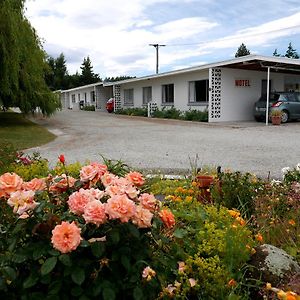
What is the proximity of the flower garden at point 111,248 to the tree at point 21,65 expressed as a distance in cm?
1511

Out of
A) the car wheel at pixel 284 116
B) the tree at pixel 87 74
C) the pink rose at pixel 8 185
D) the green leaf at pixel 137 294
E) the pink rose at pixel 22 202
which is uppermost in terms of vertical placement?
the tree at pixel 87 74

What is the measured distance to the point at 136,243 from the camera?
1.91m

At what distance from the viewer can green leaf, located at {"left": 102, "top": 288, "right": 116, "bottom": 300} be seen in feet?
5.70

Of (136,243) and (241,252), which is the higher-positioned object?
(136,243)

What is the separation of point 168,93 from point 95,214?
25.8 m

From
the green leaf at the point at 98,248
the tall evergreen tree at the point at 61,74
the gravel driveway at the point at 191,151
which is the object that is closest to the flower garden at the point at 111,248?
the green leaf at the point at 98,248

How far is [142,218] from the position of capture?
1.86 metres

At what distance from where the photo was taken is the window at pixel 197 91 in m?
24.0

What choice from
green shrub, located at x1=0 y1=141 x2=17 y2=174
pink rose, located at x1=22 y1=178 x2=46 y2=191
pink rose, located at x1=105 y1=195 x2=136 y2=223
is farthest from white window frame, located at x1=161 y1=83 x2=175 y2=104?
pink rose, located at x1=105 y1=195 x2=136 y2=223

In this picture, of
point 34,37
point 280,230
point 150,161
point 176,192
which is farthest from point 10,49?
point 280,230

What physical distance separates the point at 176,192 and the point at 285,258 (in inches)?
62.4

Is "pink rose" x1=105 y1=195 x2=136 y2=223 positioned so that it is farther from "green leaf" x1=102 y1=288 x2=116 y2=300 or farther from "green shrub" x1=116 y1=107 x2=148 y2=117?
"green shrub" x1=116 y1=107 x2=148 y2=117

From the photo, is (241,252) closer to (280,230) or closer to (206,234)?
(206,234)

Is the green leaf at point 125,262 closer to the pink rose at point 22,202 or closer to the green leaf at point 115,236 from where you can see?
the green leaf at point 115,236
